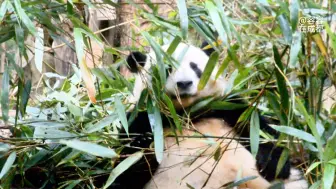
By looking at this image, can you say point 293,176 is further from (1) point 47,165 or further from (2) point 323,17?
(1) point 47,165

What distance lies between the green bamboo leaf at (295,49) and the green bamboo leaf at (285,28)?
0.03 meters

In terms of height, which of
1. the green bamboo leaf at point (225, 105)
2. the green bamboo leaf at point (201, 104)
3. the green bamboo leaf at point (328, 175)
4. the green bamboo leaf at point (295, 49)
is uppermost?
the green bamboo leaf at point (295, 49)

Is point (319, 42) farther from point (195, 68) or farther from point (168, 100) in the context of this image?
point (195, 68)

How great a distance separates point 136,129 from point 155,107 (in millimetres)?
534

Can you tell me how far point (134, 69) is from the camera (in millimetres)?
2656

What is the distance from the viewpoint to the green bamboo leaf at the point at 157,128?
2.10 meters

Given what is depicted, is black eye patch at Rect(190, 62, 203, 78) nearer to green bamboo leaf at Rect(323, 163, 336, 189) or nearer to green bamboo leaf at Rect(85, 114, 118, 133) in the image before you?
green bamboo leaf at Rect(85, 114, 118, 133)

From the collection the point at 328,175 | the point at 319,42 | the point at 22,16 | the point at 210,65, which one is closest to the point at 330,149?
the point at 328,175

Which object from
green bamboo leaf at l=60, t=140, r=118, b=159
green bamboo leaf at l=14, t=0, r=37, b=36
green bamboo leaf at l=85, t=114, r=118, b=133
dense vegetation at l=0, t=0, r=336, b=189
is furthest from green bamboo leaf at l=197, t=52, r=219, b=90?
green bamboo leaf at l=14, t=0, r=37, b=36

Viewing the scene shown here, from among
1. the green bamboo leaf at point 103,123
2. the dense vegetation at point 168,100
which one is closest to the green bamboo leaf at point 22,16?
the dense vegetation at point 168,100

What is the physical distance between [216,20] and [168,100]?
39cm

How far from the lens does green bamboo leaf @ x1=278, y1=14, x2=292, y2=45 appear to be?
6.71 feet

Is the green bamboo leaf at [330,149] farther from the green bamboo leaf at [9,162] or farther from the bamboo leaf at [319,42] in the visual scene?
the green bamboo leaf at [9,162]

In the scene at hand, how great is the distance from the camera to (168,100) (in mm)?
2201
